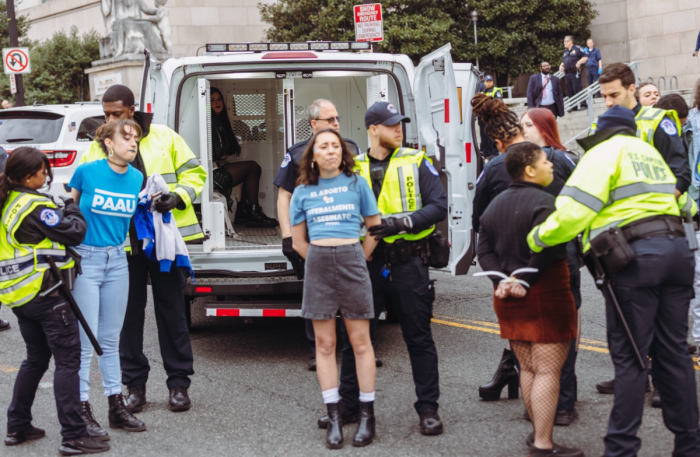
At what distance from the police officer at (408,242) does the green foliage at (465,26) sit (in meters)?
22.3

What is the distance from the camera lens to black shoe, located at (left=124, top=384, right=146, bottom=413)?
5.37 metres

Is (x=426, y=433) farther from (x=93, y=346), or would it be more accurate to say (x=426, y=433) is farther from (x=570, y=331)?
(x=93, y=346)

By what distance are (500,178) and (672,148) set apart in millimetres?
1110

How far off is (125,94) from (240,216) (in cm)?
362

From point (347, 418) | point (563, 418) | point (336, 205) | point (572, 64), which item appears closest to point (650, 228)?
point (563, 418)

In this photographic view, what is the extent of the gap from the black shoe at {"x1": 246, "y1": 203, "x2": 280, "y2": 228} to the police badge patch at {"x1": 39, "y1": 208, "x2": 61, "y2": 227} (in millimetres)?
4118

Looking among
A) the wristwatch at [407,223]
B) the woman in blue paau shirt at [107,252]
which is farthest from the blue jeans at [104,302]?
the wristwatch at [407,223]

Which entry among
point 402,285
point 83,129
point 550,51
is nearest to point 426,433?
point 402,285

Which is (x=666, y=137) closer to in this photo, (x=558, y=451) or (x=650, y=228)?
(x=650, y=228)

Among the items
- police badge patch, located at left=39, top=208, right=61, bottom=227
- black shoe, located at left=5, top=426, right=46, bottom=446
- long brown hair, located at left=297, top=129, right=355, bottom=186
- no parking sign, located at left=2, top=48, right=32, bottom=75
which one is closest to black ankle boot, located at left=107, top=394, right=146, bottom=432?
black shoe, located at left=5, top=426, right=46, bottom=446

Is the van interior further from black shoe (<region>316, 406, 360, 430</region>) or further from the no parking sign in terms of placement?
the no parking sign

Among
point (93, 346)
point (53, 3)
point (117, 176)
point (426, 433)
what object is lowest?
point (426, 433)

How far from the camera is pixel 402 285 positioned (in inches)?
186

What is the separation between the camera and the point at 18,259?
14.7ft
